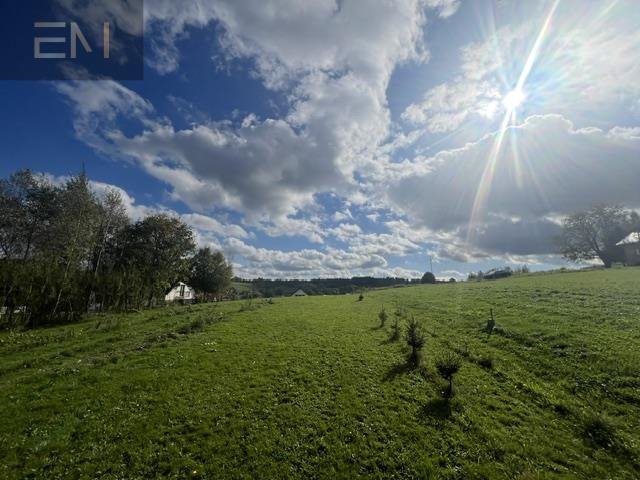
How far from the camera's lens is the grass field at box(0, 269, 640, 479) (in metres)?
9.40

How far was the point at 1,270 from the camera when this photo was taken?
107 ft

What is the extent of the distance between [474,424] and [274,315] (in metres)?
29.3

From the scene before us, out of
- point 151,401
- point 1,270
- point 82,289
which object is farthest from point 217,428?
point 82,289

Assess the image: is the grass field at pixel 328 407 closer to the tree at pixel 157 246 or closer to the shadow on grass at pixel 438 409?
the shadow on grass at pixel 438 409

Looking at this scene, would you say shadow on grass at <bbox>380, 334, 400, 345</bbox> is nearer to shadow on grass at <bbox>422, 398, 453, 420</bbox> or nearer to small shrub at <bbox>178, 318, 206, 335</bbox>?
shadow on grass at <bbox>422, 398, 453, 420</bbox>

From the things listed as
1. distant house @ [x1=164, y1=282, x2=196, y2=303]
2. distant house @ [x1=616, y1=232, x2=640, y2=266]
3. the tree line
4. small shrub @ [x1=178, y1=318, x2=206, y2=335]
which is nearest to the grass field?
small shrub @ [x1=178, y1=318, x2=206, y2=335]

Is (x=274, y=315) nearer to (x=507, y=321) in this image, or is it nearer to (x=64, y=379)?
(x=64, y=379)

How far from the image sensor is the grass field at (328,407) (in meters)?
9.40

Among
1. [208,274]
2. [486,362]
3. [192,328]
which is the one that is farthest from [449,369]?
[208,274]

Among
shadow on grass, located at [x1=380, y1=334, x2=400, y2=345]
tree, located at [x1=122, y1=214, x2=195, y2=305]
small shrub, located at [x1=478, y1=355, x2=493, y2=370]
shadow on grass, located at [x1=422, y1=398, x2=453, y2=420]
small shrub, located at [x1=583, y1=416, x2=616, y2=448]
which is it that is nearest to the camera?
small shrub, located at [x1=583, y1=416, x2=616, y2=448]

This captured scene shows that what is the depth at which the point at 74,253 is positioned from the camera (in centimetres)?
4753

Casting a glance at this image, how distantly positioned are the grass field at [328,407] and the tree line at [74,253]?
14.0 m

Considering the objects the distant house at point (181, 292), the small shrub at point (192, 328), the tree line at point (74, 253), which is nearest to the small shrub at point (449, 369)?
the small shrub at point (192, 328)

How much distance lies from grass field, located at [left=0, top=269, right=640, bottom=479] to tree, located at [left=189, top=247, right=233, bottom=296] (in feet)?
223
